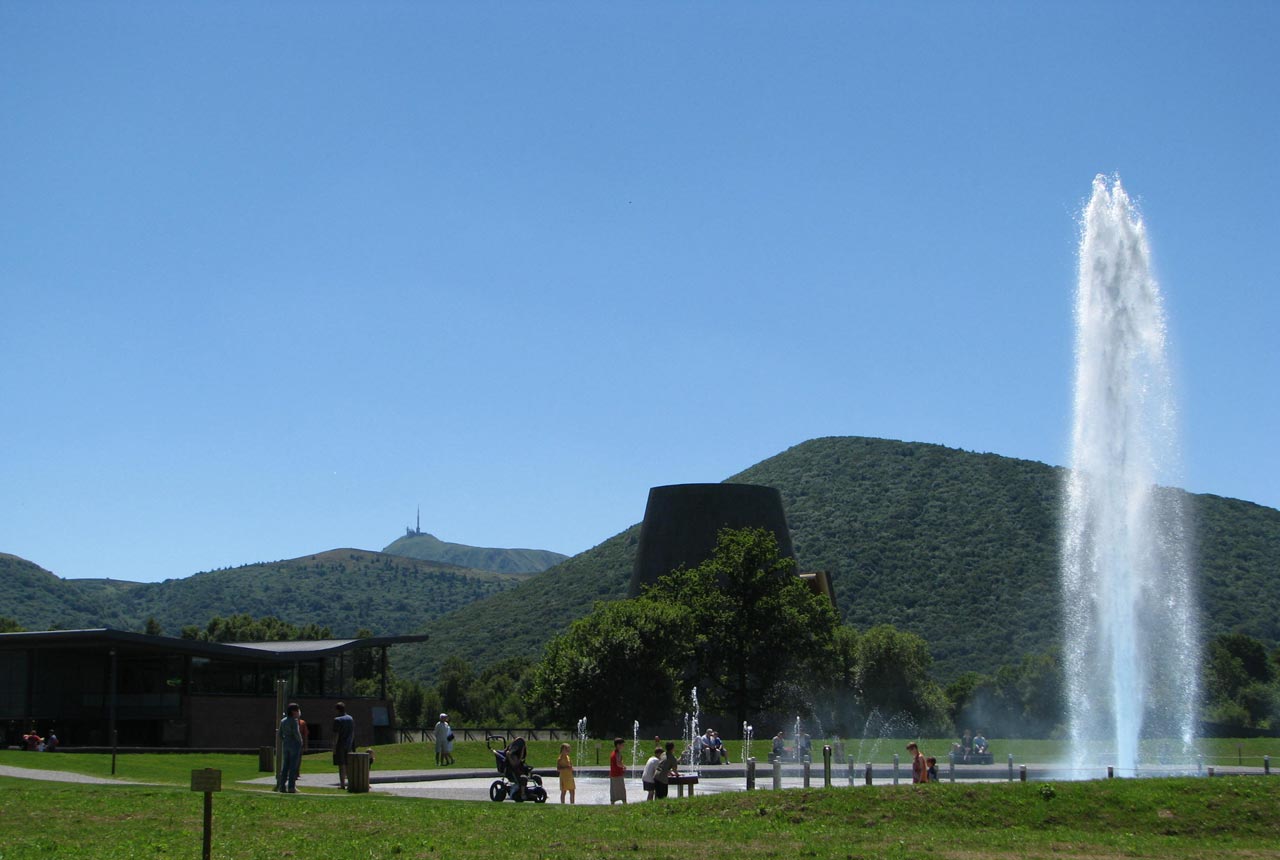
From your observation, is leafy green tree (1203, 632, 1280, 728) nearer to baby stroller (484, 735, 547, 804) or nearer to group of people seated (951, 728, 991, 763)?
group of people seated (951, 728, 991, 763)

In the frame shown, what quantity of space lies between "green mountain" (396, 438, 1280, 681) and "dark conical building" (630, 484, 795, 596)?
43.2 metres

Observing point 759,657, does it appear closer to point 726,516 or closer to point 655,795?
point 726,516

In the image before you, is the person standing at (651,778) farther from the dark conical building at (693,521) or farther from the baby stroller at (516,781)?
the dark conical building at (693,521)

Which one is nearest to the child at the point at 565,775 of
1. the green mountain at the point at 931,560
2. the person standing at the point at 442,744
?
the person standing at the point at 442,744

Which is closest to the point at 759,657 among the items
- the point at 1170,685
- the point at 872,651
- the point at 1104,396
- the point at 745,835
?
the point at 1170,685

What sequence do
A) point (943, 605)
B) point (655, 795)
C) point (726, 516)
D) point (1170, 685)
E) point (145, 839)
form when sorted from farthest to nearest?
point (943, 605) → point (726, 516) → point (1170, 685) → point (655, 795) → point (145, 839)

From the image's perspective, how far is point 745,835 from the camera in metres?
16.1

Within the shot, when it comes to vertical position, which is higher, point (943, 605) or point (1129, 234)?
point (1129, 234)

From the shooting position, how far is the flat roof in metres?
45.8

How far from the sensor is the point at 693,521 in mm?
61688

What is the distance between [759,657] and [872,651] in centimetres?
2706

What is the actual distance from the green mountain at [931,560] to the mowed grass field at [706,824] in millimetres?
82224

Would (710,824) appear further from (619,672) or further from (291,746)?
(619,672)

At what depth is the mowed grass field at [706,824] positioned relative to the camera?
1492 cm
